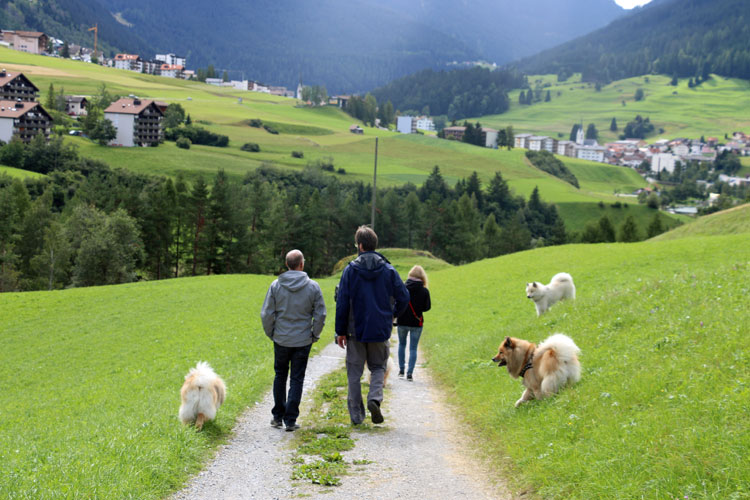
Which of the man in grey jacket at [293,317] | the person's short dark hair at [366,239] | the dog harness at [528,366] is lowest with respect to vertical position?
the dog harness at [528,366]

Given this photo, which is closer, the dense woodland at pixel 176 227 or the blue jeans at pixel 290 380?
the blue jeans at pixel 290 380

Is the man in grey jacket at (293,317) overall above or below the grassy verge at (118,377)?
above

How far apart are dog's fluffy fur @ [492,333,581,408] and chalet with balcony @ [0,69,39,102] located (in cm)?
17347

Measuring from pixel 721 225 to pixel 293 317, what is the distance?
4883cm

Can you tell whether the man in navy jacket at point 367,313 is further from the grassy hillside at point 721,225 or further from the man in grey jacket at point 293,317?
the grassy hillside at point 721,225

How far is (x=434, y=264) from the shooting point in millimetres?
71375

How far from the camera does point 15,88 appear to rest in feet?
514

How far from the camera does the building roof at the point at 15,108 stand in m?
134

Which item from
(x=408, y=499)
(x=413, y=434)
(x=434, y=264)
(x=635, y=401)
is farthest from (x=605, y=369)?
(x=434, y=264)

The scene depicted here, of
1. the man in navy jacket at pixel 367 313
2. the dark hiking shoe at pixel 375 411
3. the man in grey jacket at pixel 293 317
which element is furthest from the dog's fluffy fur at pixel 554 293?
the man in grey jacket at pixel 293 317

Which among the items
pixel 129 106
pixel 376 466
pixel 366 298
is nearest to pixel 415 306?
pixel 366 298

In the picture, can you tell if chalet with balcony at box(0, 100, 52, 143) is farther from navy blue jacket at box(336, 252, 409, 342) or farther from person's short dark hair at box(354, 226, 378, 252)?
navy blue jacket at box(336, 252, 409, 342)

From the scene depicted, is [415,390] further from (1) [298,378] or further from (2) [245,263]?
(2) [245,263]

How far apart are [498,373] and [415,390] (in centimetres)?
215
